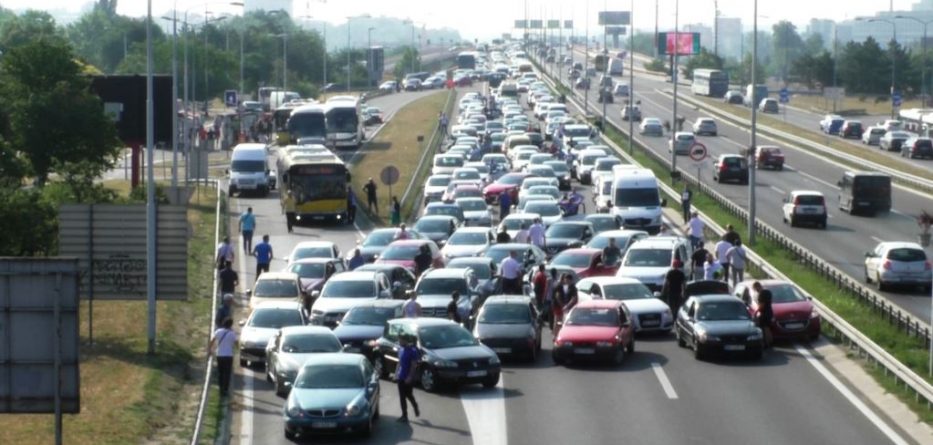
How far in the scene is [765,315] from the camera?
33594mm

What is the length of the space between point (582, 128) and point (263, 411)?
6919 centimetres

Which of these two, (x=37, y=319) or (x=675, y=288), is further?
(x=675, y=288)

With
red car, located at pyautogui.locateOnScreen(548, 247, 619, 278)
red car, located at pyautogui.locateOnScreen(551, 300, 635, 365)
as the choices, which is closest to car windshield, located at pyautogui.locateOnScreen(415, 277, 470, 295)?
red car, located at pyautogui.locateOnScreen(551, 300, 635, 365)

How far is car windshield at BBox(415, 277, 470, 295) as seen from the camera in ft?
123

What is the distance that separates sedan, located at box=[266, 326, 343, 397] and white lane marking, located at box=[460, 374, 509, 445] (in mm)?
2627

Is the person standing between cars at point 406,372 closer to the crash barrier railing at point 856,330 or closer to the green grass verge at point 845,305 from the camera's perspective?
the green grass verge at point 845,305

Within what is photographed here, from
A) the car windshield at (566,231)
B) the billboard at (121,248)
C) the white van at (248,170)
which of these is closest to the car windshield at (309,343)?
the billboard at (121,248)

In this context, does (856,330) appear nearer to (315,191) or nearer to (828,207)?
(315,191)

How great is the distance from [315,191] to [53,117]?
11.1 metres

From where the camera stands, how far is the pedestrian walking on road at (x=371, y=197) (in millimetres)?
61469

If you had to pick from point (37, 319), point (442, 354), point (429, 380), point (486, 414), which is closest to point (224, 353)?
point (429, 380)

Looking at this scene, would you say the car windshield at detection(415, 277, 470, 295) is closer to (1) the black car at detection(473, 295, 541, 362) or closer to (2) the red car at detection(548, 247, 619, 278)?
(1) the black car at detection(473, 295, 541, 362)

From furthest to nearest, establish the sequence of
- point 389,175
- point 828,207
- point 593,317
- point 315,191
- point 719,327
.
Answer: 1. point 828,207
2. point 315,191
3. point 389,175
4. point 593,317
5. point 719,327

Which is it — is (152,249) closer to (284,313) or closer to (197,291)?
(284,313)
